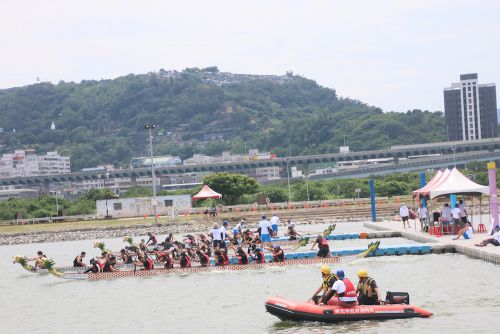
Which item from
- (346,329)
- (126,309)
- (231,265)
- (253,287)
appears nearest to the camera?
(346,329)

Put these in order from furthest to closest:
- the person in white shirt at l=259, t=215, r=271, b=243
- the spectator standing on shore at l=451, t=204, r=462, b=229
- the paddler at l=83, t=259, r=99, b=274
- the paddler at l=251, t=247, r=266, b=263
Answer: the person in white shirt at l=259, t=215, r=271, b=243 < the spectator standing on shore at l=451, t=204, r=462, b=229 < the paddler at l=83, t=259, r=99, b=274 < the paddler at l=251, t=247, r=266, b=263

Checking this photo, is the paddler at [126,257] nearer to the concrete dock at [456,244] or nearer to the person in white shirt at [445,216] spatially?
the concrete dock at [456,244]

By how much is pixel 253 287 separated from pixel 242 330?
835 cm

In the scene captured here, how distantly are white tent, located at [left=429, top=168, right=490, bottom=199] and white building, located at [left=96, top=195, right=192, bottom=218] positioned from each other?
2208 inches

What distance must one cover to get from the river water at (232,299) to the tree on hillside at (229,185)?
65.1 metres

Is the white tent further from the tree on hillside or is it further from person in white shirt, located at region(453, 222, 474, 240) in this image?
the tree on hillside

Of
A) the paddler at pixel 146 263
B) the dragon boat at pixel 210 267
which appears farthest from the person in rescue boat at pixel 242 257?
the paddler at pixel 146 263

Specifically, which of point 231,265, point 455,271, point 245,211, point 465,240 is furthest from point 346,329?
point 245,211

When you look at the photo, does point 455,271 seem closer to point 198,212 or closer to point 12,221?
point 198,212

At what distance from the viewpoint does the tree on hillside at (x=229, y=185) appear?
358ft

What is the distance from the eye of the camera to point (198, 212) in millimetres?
97438

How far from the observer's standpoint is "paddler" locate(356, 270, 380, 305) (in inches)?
1021

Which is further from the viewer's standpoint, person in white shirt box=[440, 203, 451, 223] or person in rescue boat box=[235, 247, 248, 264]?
person in white shirt box=[440, 203, 451, 223]

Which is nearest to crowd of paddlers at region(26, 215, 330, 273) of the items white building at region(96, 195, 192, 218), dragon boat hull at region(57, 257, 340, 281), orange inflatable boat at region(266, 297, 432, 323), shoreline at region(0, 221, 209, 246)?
dragon boat hull at region(57, 257, 340, 281)
